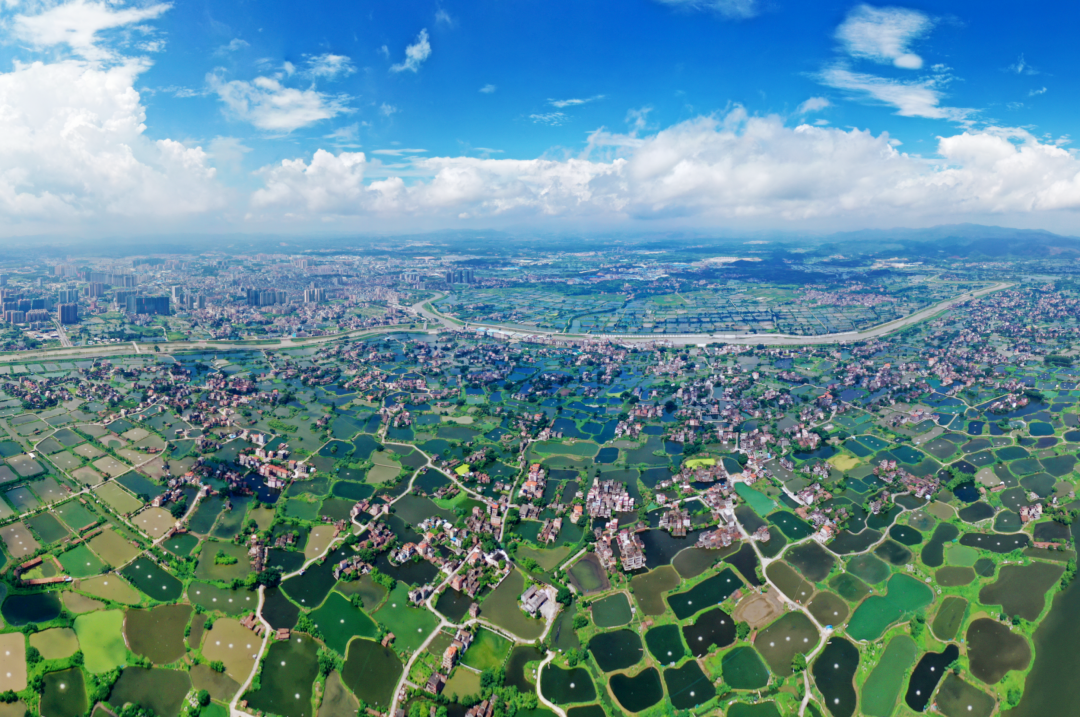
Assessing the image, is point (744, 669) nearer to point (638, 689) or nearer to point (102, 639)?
point (638, 689)

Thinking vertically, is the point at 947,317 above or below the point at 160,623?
above

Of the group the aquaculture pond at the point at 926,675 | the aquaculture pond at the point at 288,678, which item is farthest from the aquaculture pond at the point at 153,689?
the aquaculture pond at the point at 926,675

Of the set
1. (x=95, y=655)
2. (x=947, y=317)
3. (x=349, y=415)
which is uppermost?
(x=947, y=317)

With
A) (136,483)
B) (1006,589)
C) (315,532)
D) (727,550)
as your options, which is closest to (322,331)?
(136,483)

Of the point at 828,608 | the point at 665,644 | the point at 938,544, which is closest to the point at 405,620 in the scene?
the point at 665,644

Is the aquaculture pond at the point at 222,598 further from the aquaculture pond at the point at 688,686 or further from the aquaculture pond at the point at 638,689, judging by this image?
the aquaculture pond at the point at 688,686

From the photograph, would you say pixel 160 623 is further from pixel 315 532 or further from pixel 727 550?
pixel 727 550
